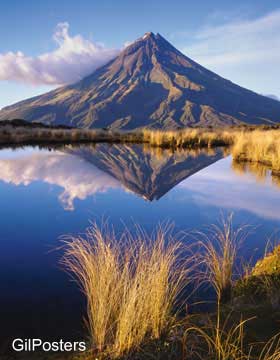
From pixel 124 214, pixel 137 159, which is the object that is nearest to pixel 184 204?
pixel 124 214

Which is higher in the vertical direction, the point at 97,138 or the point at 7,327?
the point at 97,138

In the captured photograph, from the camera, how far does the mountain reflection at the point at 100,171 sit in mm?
11336

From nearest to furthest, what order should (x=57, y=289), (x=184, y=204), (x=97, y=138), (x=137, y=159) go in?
1. (x=57, y=289)
2. (x=184, y=204)
3. (x=137, y=159)
4. (x=97, y=138)

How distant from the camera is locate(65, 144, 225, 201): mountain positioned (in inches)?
462

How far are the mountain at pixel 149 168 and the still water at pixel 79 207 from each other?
4 centimetres

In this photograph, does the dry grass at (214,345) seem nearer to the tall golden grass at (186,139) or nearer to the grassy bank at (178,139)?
the tall golden grass at (186,139)

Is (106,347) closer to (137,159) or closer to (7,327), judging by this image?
(7,327)

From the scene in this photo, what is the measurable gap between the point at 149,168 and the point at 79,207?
6.63 metres

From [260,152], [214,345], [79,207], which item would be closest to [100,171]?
[79,207]

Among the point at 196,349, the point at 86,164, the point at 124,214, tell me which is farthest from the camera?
the point at 86,164

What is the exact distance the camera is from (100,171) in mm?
14305

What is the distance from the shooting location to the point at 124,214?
8406 mm

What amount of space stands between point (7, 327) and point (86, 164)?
12.1m

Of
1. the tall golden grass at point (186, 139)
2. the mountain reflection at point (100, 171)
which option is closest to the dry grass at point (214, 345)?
the mountain reflection at point (100, 171)
